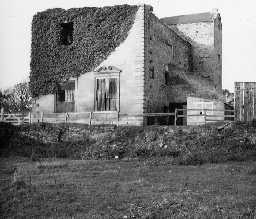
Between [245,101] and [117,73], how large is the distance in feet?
28.2

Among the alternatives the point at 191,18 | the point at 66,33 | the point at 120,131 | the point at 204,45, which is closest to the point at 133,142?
the point at 120,131

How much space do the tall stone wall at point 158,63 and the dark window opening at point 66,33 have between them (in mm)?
5978

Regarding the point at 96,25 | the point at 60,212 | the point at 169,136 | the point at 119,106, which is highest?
the point at 96,25

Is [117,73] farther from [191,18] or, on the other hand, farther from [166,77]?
[191,18]

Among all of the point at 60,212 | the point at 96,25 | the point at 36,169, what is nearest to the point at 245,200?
the point at 60,212

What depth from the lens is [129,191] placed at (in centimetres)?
1420

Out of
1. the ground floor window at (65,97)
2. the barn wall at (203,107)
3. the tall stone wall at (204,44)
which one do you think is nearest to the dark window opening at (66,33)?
the ground floor window at (65,97)

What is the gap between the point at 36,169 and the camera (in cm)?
1923

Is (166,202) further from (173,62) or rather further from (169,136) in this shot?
(173,62)

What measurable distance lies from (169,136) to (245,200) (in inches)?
479

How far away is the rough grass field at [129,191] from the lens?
11.8m

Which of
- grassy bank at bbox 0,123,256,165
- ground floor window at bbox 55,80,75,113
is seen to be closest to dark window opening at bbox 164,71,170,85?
ground floor window at bbox 55,80,75,113

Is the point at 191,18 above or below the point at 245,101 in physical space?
above

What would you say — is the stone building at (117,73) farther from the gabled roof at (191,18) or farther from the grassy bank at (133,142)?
the gabled roof at (191,18)
